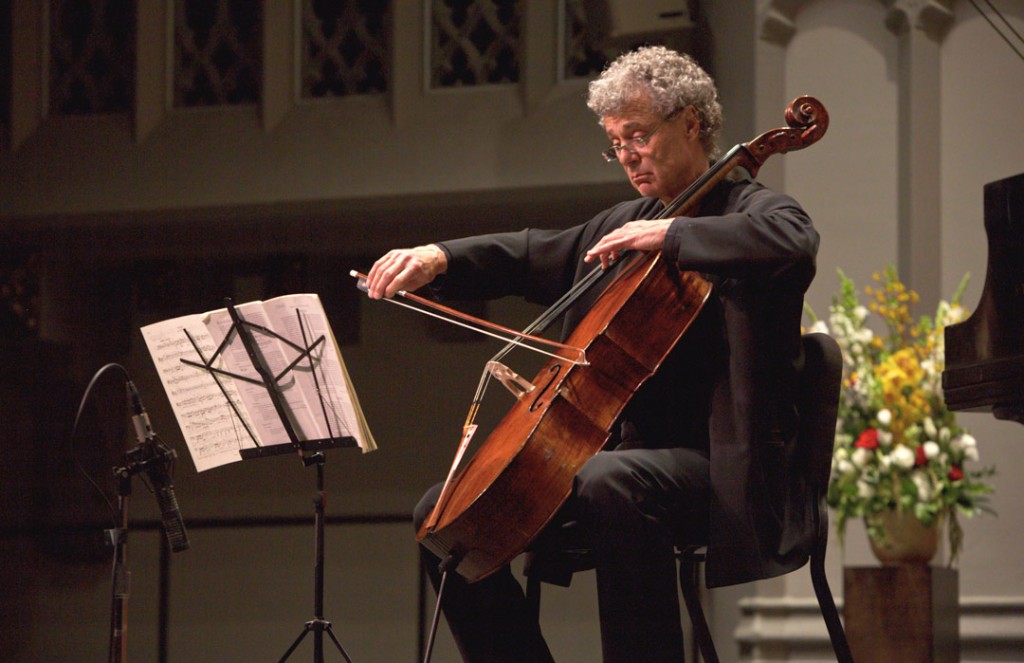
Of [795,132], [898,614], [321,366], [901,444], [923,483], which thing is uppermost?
[795,132]

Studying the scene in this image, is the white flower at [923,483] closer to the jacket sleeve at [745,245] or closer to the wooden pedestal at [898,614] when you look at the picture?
the wooden pedestal at [898,614]

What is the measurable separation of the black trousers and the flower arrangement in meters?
1.87

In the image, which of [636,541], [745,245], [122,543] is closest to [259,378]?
[122,543]

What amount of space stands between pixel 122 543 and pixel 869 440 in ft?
8.01

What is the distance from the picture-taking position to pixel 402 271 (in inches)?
103

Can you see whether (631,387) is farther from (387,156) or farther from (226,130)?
(226,130)

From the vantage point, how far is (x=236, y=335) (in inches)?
114

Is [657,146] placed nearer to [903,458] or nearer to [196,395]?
[196,395]

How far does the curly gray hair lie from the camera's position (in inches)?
102

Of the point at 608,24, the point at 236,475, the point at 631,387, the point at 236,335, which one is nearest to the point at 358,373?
the point at 236,475

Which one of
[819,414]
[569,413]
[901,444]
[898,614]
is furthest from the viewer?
[901,444]

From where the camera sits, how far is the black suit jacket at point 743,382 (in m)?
2.25

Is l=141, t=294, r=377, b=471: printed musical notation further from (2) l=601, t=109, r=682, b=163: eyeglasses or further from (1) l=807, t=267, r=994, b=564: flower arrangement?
(1) l=807, t=267, r=994, b=564: flower arrangement

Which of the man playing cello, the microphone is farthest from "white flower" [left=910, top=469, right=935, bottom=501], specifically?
the microphone
